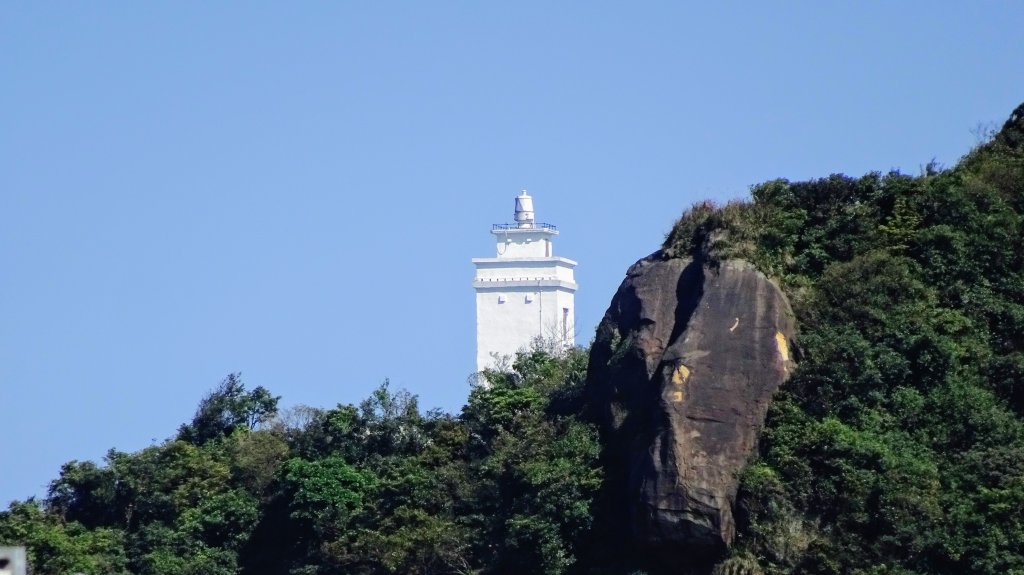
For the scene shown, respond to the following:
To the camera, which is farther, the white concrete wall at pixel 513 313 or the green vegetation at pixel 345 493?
the white concrete wall at pixel 513 313

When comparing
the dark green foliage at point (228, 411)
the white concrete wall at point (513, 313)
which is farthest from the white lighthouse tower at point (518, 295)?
the dark green foliage at point (228, 411)

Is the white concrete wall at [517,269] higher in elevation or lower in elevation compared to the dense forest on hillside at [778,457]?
higher

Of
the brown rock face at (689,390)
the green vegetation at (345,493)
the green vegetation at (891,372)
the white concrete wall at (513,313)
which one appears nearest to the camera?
the green vegetation at (891,372)

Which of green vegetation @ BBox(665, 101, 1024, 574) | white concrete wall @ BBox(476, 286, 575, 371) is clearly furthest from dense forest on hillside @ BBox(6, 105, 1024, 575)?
white concrete wall @ BBox(476, 286, 575, 371)

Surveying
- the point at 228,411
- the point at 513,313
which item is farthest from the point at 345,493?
the point at 513,313

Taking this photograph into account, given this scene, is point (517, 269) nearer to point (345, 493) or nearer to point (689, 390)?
point (345, 493)

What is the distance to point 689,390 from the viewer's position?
27.0m

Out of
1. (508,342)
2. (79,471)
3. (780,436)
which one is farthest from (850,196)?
(508,342)

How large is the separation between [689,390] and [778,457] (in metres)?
1.69

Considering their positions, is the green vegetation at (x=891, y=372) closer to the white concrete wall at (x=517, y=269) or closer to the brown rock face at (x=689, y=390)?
the brown rock face at (x=689, y=390)

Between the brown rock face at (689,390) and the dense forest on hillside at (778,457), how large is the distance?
430mm

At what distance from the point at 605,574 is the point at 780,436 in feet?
11.7

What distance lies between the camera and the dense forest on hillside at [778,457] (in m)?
25.9

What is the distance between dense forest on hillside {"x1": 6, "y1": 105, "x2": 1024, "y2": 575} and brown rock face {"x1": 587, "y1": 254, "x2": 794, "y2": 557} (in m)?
0.43
